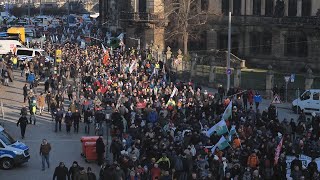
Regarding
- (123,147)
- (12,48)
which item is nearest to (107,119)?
(123,147)

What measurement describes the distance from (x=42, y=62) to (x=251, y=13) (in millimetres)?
24360

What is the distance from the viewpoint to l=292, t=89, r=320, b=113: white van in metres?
35.7

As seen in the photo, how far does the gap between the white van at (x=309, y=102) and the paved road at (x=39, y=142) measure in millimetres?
12026

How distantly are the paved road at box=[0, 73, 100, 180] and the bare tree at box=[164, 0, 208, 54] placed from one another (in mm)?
26649

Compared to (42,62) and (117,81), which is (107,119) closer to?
(117,81)

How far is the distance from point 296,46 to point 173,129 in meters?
36.9

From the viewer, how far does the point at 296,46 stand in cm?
6025

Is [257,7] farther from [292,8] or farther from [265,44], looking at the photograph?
[292,8]

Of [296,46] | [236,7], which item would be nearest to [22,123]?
[296,46]

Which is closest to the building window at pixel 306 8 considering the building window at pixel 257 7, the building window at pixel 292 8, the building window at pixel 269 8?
the building window at pixel 292 8

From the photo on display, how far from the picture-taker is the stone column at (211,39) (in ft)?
219

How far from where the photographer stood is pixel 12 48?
58781 mm

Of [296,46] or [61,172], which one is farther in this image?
[296,46]

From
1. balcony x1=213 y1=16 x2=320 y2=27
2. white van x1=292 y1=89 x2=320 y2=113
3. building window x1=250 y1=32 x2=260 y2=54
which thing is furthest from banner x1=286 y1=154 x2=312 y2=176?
building window x1=250 y1=32 x2=260 y2=54
